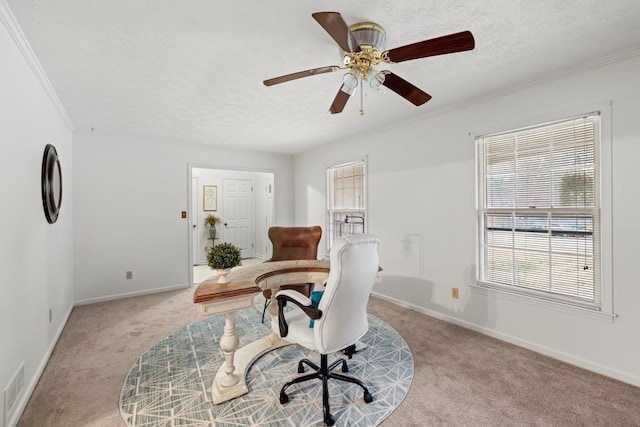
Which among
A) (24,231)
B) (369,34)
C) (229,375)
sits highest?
(369,34)

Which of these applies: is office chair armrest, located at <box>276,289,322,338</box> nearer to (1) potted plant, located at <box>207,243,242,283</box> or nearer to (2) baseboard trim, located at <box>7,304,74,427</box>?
(1) potted plant, located at <box>207,243,242,283</box>

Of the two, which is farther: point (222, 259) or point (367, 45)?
point (222, 259)

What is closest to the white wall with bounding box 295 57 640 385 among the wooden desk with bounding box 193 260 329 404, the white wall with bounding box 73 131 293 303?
the wooden desk with bounding box 193 260 329 404

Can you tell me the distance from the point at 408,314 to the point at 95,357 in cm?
314

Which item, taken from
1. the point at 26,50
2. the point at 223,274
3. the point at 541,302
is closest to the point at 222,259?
the point at 223,274

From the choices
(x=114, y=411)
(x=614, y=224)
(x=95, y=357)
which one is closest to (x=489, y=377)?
(x=614, y=224)

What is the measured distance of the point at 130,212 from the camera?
4109 mm

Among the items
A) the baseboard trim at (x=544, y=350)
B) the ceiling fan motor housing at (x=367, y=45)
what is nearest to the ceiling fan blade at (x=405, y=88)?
the ceiling fan motor housing at (x=367, y=45)

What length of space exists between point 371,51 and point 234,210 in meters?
5.70

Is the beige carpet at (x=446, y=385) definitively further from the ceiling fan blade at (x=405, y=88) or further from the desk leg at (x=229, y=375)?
the ceiling fan blade at (x=405, y=88)

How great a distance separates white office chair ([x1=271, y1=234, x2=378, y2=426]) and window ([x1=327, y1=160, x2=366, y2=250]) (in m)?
2.49

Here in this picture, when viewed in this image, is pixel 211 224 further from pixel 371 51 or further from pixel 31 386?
pixel 371 51

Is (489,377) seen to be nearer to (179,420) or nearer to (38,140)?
(179,420)

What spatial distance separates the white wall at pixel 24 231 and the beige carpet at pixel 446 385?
0.21m
